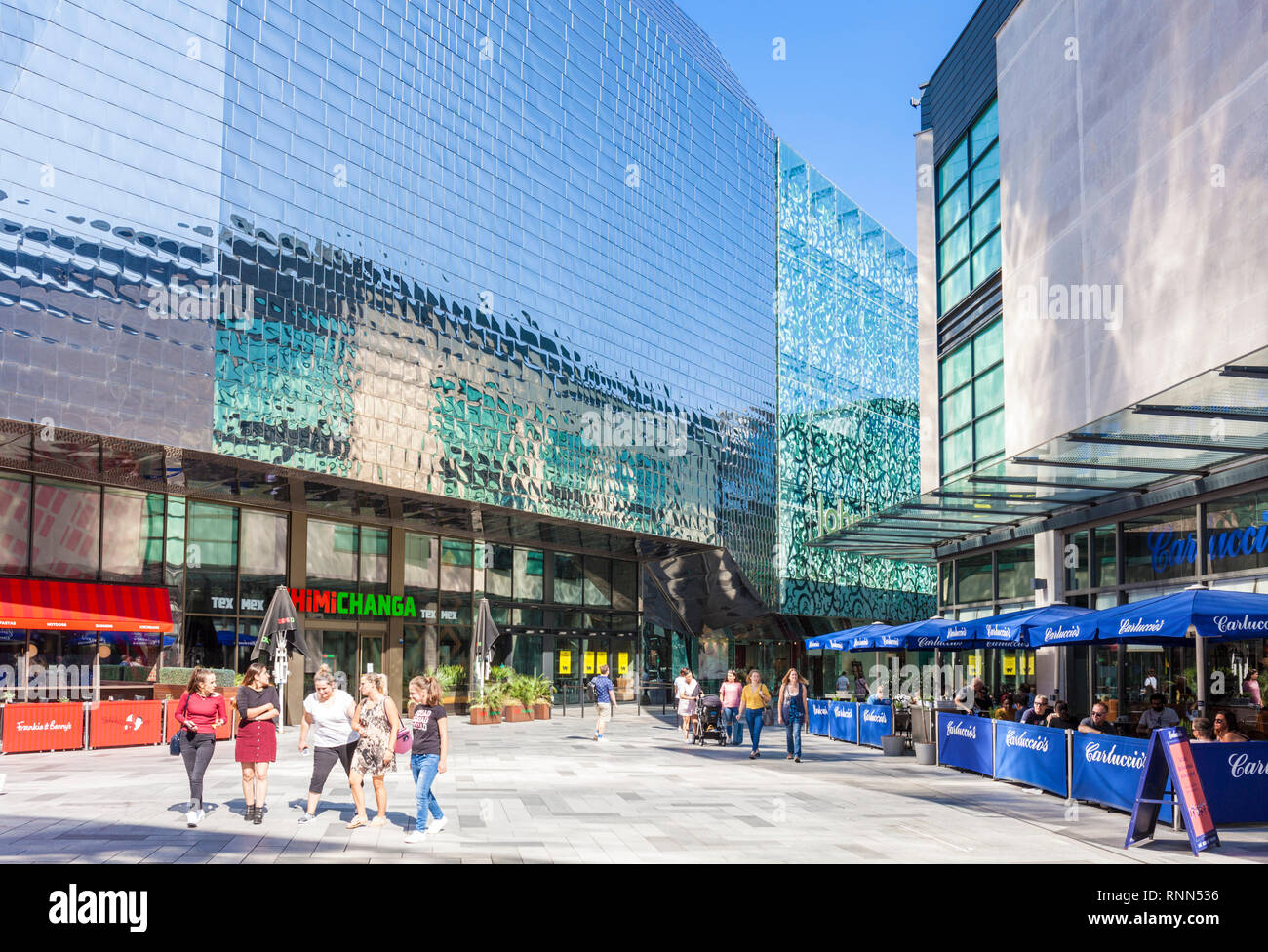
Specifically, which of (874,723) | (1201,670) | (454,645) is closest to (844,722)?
(874,723)

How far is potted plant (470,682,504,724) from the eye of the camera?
34250 mm

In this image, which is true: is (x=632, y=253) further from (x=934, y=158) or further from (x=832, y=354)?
(x=832, y=354)

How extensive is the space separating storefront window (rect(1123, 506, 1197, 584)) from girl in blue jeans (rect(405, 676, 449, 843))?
1384 centimetres

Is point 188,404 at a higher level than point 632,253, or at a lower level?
lower

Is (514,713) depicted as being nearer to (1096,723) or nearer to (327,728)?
(1096,723)

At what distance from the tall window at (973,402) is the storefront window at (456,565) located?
16411 millimetres

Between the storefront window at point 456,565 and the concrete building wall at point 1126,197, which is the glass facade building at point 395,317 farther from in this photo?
the concrete building wall at point 1126,197

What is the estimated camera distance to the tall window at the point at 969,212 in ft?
94.9

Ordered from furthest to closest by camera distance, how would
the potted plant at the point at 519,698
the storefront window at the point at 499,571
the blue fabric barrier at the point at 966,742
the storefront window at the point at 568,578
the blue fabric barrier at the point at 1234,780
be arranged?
the storefront window at the point at 568,578 < the storefront window at the point at 499,571 < the potted plant at the point at 519,698 < the blue fabric barrier at the point at 966,742 < the blue fabric barrier at the point at 1234,780

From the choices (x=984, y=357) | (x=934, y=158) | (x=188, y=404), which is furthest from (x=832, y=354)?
(x=188, y=404)

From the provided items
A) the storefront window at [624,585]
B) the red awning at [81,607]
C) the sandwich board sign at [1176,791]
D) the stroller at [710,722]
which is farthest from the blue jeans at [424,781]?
the storefront window at [624,585]

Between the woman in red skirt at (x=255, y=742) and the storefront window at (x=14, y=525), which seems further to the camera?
the storefront window at (x=14, y=525)

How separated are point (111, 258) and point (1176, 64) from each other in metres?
19.5

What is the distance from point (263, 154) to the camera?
27.4 meters
